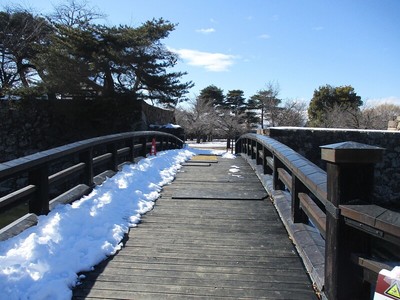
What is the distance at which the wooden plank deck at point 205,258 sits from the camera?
284 cm

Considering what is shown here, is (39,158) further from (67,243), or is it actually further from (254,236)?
(254,236)

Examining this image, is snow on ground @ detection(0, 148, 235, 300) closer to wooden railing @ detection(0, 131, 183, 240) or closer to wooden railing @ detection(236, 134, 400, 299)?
wooden railing @ detection(0, 131, 183, 240)

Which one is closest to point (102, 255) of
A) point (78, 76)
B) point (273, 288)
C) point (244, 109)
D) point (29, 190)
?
point (29, 190)

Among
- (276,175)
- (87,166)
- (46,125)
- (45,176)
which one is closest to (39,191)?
(45,176)

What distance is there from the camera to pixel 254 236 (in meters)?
4.13

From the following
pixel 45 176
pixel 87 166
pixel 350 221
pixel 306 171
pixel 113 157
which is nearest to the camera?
pixel 350 221

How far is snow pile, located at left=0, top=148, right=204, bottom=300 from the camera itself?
2654 millimetres

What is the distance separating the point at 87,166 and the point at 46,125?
14957 millimetres

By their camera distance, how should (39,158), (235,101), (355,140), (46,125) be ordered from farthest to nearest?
(235,101)
(46,125)
(355,140)
(39,158)

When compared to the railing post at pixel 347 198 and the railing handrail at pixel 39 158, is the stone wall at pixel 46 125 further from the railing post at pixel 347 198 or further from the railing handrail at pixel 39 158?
the railing post at pixel 347 198

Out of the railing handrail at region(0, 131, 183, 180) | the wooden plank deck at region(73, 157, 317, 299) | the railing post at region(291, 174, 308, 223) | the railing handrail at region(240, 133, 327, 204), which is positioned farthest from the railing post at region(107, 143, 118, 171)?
the railing post at region(291, 174, 308, 223)

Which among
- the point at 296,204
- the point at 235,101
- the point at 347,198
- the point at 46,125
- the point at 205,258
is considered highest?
the point at 235,101

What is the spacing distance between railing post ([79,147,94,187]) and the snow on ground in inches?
7.4

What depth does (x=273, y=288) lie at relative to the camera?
289 cm
